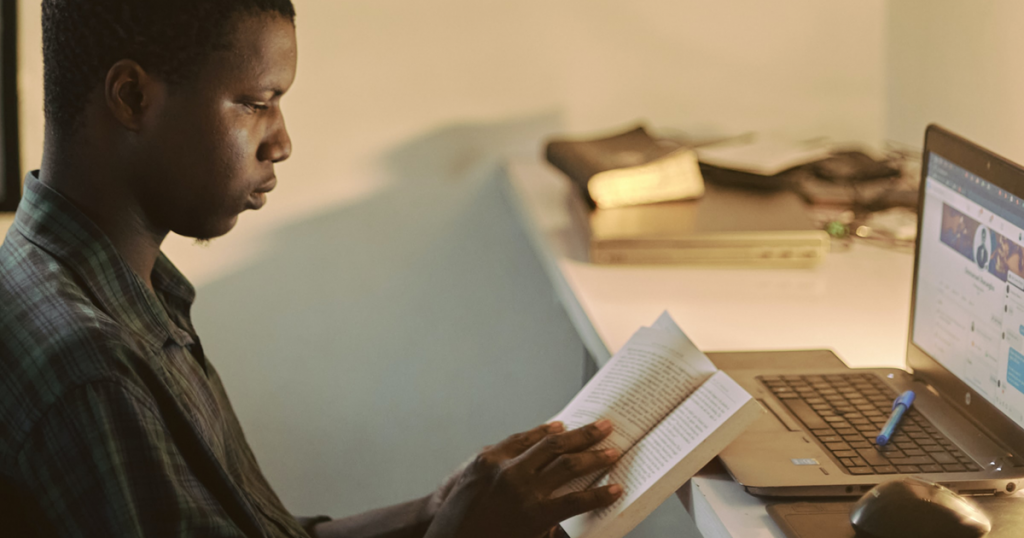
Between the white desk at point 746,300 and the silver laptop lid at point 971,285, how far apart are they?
140 millimetres

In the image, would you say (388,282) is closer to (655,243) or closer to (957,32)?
(655,243)

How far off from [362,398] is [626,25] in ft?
2.94

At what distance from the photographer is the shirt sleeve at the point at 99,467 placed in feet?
2.10

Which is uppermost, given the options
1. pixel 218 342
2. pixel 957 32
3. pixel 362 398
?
pixel 957 32

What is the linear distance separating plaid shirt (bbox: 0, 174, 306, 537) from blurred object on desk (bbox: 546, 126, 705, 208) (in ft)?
2.62

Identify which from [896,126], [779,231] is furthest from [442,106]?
[896,126]

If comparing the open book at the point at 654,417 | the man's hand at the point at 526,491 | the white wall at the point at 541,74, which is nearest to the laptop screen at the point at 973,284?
the open book at the point at 654,417

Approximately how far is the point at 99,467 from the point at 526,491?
35 centimetres

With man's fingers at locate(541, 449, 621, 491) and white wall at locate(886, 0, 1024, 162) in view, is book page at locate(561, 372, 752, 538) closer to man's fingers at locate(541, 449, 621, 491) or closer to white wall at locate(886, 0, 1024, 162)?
man's fingers at locate(541, 449, 621, 491)

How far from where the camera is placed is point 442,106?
5.88 ft

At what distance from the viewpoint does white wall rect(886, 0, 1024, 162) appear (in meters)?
1.48

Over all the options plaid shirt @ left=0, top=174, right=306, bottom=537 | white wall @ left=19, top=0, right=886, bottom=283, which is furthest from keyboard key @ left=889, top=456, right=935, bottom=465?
white wall @ left=19, top=0, right=886, bottom=283

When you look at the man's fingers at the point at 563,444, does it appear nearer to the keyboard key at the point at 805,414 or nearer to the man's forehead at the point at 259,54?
the keyboard key at the point at 805,414

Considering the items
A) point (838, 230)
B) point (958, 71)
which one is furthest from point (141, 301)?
point (958, 71)
